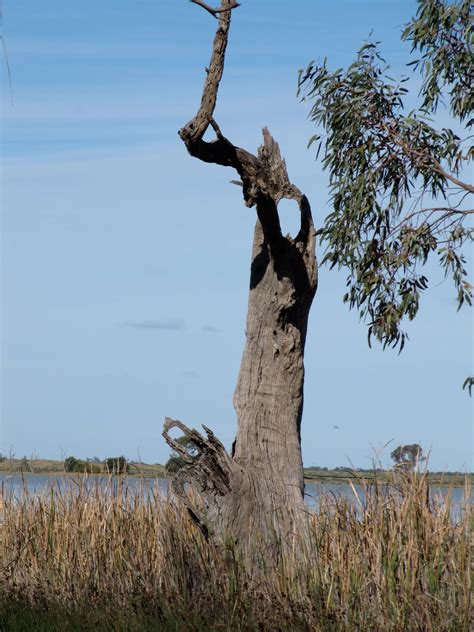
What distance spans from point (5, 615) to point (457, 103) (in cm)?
939

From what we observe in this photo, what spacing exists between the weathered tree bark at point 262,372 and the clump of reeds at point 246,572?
0.45 meters

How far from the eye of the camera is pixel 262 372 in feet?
30.8

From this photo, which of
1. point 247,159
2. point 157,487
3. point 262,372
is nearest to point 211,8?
point 247,159

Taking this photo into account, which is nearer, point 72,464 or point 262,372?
point 262,372

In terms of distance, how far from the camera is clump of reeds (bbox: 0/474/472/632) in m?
A: 6.73

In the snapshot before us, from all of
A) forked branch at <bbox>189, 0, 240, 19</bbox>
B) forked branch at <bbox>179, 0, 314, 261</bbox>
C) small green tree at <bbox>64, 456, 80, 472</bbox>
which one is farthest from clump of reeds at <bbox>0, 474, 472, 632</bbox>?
forked branch at <bbox>189, 0, 240, 19</bbox>

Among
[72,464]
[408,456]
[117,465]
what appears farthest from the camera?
[72,464]

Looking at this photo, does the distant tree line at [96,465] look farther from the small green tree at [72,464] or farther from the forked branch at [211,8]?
the forked branch at [211,8]

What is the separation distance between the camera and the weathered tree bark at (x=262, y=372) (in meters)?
8.76

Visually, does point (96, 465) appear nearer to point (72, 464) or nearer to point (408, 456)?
point (72, 464)

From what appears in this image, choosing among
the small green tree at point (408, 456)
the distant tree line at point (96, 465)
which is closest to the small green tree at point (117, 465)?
the distant tree line at point (96, 465)

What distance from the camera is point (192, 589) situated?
841cm

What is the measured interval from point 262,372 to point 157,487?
1767 millimetres

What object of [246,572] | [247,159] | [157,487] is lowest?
[246,572]
